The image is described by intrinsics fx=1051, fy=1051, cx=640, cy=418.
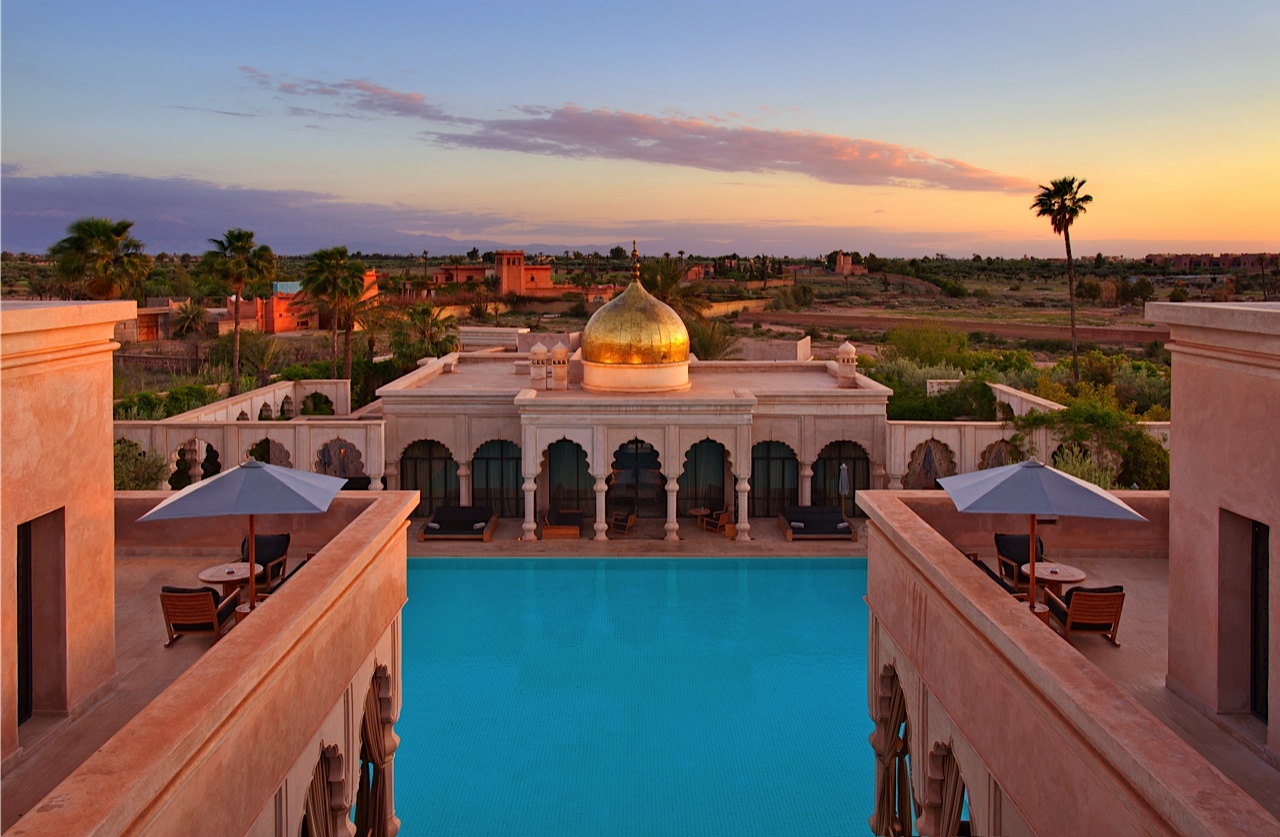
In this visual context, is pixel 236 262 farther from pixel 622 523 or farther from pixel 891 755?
pixel 891 755

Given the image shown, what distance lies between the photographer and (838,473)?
24688 mm

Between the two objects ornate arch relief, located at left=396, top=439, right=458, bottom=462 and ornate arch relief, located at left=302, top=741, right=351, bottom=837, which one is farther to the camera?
ornate arch relief, located at left=396, top=439, right=458, bottom=462

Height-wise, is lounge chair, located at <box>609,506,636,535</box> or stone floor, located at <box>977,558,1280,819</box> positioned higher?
stone floor, located at <box>977,558,1280,819</box>

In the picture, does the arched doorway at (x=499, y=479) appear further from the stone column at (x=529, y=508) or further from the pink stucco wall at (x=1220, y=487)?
the pink stucco wall at (x=1220, y=487)

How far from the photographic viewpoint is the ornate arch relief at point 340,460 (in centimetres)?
2423

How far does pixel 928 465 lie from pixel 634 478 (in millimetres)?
6909

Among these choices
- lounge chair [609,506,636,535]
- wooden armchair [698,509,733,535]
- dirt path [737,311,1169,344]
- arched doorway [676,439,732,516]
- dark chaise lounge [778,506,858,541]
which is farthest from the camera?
dirt path [737,311,1169,344]

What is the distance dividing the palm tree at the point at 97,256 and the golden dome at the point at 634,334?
15597 millimetres

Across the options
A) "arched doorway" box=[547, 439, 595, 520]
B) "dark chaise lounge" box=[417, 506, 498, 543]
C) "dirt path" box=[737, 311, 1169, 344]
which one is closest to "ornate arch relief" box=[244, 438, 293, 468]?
"dark chaise lounge" box=[417, 506, 498, 543]

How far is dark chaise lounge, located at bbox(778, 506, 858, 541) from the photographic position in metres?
22.2

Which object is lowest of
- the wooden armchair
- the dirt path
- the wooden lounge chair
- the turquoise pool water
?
the turquoise pool water

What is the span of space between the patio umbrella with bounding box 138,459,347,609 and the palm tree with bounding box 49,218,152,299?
79.6 feet

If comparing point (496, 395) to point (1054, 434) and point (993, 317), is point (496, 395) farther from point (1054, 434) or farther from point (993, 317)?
point (993, 317)

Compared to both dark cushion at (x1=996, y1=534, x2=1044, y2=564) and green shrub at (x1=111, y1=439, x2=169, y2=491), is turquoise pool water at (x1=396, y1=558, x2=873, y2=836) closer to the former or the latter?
dark cushion at (x1=996, y1=534, x2=1044, y2=564)
